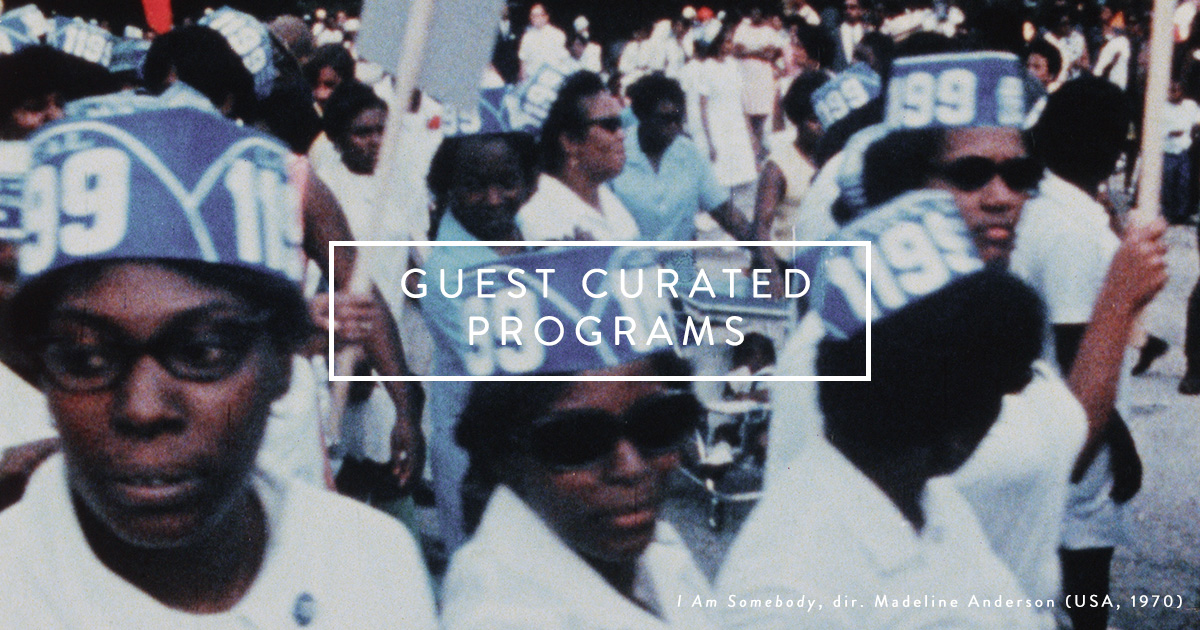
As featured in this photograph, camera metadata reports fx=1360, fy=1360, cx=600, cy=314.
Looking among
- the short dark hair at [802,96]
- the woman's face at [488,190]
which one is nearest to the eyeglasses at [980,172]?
the woman's face at [488,190]

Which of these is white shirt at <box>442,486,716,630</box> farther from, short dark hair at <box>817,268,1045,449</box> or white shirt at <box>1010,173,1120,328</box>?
white shirt at <box>1010,173,1120,328</box>

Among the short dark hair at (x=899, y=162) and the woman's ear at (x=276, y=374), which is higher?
the short dark hair at (x=899, y=162)

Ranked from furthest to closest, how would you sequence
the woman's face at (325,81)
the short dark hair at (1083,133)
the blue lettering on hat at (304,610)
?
the woman's face at (325,81) < the short dark hair at (1083,133) < the blue lettering on hat at (304,610)

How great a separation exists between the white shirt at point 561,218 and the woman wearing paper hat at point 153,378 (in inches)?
90.0

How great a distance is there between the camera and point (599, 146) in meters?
4.21

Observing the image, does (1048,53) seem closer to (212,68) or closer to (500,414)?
(212,68)

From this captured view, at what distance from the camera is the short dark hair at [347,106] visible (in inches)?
186

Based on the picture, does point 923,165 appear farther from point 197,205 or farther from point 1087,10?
point 1087,10

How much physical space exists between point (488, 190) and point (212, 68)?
0.94 m

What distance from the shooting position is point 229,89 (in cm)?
404

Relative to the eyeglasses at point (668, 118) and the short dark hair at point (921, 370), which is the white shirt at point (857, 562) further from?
the eyeglasses at point (668, 118)

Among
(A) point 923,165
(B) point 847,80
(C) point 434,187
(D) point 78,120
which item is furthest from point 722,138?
(D) point 78,120

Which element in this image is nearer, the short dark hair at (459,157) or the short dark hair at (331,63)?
the short dark hair at (459,157)

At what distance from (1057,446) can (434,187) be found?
8.21 ft
